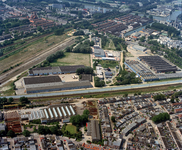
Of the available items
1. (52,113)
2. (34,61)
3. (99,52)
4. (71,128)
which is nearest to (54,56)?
(34,61)

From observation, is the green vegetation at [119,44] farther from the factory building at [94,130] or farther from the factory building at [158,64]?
the factory building at [94,130]

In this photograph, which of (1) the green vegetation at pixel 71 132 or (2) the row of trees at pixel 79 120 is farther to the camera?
(2) the row of trees at pixel 79 120

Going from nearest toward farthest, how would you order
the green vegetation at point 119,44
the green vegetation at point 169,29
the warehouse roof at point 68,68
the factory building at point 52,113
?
the factory building at point 52,113, the warehouse roof at point 68,68, the green vegetation at point 119,44, the green vegetation at point 169,29

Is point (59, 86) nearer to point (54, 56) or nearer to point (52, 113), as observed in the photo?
point (52, 113)

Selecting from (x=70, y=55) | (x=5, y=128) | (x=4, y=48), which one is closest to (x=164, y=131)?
(x=5, y=128)

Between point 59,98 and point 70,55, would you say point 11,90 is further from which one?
point 70,55

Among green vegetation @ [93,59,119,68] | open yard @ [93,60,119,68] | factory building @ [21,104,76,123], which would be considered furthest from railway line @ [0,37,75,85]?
open yard @ [93,60,119,68]

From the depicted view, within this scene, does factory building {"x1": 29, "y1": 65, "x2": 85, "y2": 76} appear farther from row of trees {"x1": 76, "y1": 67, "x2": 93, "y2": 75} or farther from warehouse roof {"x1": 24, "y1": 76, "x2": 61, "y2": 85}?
warehouse roof {"x1": 24, "y1": 76, "x2": 61, "y2": 85}

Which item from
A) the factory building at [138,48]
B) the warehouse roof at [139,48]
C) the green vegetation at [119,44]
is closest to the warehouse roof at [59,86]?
the green vegetation at [119,44]
